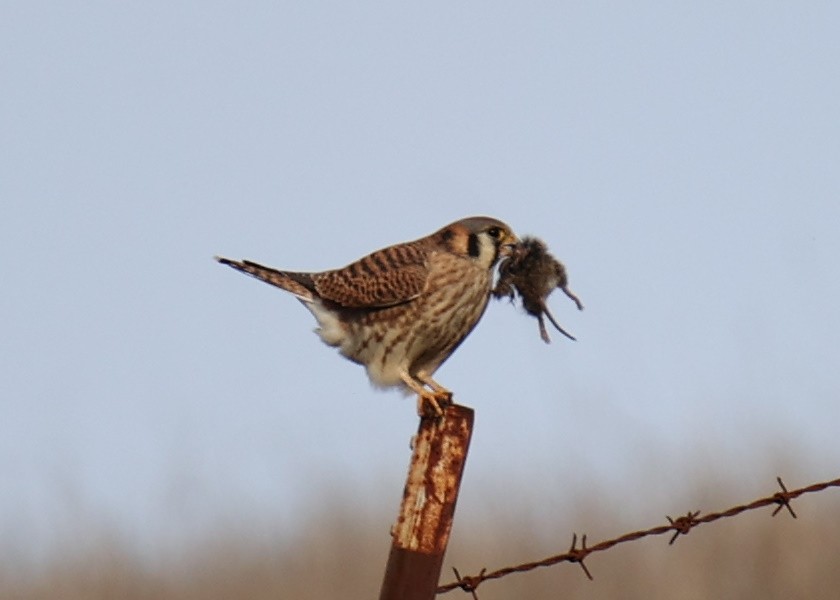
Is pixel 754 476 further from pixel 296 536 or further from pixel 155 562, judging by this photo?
pixel 155 562

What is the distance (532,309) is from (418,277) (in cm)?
47

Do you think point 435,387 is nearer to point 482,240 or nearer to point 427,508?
point 482,240

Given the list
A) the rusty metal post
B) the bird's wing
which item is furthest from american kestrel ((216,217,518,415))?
the rusty metal post

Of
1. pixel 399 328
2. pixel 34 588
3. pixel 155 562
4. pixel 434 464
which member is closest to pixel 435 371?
pixel 399 328

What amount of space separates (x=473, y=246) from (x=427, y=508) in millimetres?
2178

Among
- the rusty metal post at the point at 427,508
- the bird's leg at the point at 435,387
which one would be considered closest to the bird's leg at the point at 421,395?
the bird's leg at the point at 435,387

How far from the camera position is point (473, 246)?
5137 millimetres

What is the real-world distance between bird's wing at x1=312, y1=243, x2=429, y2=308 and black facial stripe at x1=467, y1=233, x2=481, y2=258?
13 centimetres

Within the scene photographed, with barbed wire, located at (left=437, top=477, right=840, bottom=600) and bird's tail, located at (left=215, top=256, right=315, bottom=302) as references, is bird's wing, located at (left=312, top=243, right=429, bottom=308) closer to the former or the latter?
bird's tail, located at (left=215, top=256, right=315, bottom=302)

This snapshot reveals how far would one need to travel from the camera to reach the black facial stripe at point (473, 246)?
5.11 metres

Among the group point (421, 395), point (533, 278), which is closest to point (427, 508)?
point (421, 395)

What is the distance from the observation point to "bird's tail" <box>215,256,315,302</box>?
5.39 meters

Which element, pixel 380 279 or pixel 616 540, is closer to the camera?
pixel 616 540

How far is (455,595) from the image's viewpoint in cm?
655
